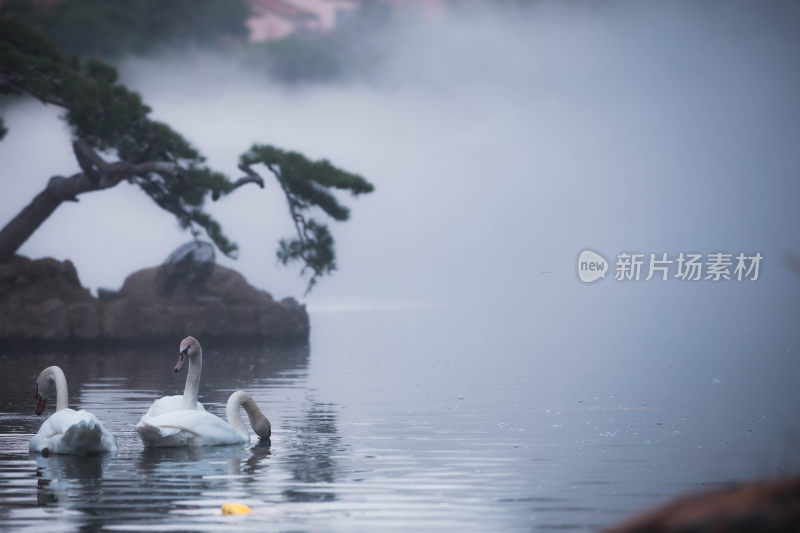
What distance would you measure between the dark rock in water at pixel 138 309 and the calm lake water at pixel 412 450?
502 centimetres

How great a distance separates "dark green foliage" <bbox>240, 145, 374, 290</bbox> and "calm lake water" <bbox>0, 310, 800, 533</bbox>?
27.5 feet

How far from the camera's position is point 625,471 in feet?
33.2

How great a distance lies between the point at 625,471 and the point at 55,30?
42574 millimetres

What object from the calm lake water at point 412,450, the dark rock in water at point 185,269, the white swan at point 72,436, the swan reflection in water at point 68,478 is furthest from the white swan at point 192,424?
the dark rock in water at point 185,269

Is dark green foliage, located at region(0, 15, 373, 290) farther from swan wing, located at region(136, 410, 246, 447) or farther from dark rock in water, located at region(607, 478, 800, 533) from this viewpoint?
dark rock in water, located at region(607, 478, 800, 533)

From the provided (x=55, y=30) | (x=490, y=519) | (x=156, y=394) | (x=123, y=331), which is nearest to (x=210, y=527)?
(x=490, y=519)

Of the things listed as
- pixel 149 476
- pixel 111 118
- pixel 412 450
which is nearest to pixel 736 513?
pixel 149 476

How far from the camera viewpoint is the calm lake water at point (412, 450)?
8.16m

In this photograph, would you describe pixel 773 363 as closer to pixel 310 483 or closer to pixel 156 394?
pixel 156 394

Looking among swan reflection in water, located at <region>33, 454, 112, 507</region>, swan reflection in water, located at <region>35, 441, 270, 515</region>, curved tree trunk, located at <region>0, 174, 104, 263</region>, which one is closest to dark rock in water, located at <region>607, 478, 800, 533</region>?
swan reflection in water, located at <region>35, 441, 270, 515</region>

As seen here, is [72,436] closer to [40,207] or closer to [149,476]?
[149,476]

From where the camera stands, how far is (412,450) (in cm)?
1154

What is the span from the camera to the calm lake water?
816 cm

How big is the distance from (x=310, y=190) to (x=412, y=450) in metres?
21.7
